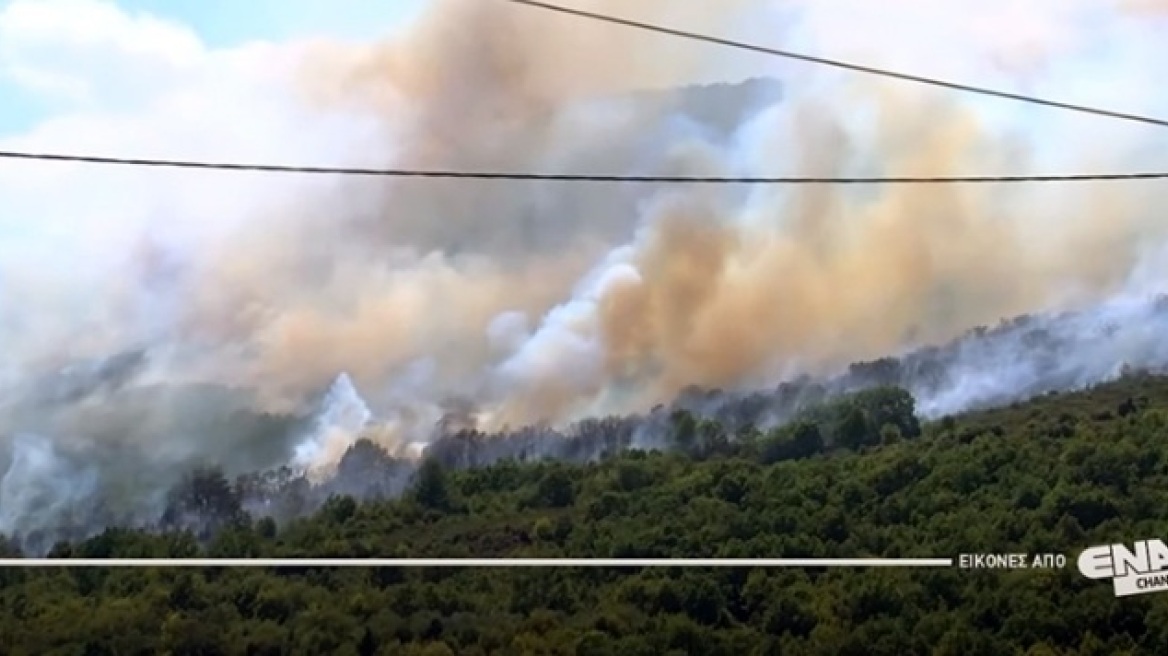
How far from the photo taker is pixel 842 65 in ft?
12.3

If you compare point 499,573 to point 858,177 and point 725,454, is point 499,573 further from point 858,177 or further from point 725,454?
point 858,177

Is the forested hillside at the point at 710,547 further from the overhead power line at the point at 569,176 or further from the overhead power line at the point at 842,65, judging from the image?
the overhead power line at the point at 842,65

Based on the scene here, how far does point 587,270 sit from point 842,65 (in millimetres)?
678

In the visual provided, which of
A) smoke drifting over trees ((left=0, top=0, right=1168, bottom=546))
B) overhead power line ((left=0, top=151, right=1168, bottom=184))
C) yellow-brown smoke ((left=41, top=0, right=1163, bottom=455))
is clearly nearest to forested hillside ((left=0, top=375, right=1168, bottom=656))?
smoke drifting over trees ((left=0, top=0, right=1168, bottom=546))

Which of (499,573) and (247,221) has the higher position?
(247,221)

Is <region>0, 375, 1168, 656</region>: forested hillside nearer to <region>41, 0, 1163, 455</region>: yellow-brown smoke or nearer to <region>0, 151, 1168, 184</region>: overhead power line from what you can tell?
<region>41, 0, 1163, 455</region>: yellow-brown smoke

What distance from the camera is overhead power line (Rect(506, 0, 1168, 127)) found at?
3.72 m

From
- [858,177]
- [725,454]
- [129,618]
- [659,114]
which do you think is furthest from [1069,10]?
[129,618]

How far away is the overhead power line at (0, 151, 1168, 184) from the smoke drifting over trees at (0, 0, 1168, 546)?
0.06ft

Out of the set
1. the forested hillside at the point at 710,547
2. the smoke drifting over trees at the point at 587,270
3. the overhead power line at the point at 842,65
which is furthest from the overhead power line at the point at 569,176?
the forested hillside at the point at 710,547

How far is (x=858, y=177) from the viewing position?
3.71 meters

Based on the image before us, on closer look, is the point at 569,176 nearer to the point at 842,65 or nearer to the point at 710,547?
the point at 842,65

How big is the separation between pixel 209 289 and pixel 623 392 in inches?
34.2

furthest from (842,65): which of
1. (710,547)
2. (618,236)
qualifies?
(710,547)
